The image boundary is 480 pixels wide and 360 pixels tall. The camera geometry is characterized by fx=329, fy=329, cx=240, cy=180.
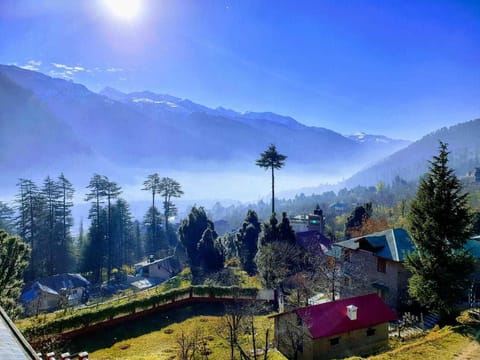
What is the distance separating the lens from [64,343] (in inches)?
741

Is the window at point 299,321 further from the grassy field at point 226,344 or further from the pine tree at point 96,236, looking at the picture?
the pine tree at point 96,236

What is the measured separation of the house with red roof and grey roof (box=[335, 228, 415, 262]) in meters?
4.91

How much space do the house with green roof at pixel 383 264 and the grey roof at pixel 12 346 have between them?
1907cm

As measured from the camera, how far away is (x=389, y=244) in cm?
2202

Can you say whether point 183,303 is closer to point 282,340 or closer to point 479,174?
point 282,340

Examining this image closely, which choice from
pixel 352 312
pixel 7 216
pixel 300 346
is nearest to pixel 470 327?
pixel 352 312

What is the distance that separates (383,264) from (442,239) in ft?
23.5

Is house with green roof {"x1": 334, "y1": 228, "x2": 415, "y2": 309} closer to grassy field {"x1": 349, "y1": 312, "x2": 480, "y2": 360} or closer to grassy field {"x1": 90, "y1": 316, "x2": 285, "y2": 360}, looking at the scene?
grassy field {"x1": 349, "y1": 312, "x2": 480, "y2": 360}

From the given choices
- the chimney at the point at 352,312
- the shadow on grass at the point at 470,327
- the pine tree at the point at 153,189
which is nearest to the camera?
the shadow on grass at the point at 470,327

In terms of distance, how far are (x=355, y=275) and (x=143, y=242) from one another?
1960 inches

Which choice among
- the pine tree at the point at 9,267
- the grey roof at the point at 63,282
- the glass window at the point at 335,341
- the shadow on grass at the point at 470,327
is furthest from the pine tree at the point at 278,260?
the grey roof at the point at 63,282

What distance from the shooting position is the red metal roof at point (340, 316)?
1541 centimetres

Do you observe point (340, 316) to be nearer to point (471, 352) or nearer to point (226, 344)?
point (471, 352)

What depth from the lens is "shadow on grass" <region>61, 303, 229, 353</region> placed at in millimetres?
19409
